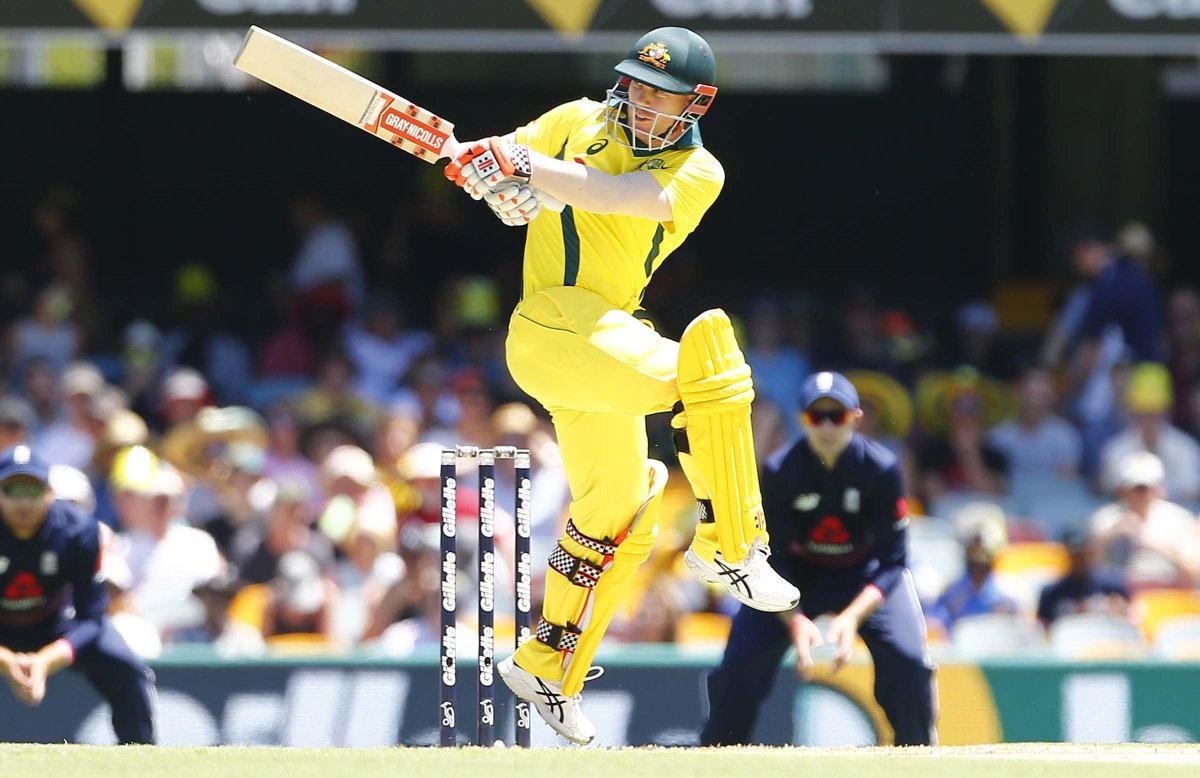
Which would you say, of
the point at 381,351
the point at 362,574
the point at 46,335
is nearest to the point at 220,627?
the point at 362,574

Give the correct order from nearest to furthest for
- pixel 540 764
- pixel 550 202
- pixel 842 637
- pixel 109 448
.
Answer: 1. pixel 540 764
2. pixel 550 202
3. pixel 842 637
4. pixel 109 448

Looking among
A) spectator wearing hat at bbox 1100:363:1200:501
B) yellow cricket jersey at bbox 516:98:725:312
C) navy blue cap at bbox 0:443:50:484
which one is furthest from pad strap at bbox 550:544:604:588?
spectator wearing hat at bbox 1100:363:1200:501

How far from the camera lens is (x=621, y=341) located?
5.66 m

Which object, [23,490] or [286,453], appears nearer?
[23,490]

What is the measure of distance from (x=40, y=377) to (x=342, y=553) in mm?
2878

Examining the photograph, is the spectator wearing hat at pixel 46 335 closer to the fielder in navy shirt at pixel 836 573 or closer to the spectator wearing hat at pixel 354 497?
the spectator wearing hat at pixel 354 497

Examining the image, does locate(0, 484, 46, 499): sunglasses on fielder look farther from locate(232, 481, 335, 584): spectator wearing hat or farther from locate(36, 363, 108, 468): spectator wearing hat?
locate(36, 363, 108, 468): spectator wearing hat

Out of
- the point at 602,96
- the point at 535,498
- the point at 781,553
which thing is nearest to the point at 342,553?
the point at 535,498

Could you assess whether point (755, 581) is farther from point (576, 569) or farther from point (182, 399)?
point (182, 399)

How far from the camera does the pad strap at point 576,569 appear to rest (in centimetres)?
605

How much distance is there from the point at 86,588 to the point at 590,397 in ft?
9.67

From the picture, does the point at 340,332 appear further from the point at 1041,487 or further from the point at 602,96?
the point at 1041,487

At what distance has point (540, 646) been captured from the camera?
6141mm

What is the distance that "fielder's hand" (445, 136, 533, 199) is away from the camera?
5.39 meters
